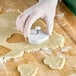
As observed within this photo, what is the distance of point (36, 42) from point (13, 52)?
0.10 m

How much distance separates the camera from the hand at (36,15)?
972 millimetres

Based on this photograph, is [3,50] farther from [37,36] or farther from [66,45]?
[66,45]

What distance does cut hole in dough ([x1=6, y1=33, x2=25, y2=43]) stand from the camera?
1026mm

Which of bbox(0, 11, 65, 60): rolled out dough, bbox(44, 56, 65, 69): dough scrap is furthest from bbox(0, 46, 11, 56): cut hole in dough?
bbox(44, 56, 65, 69): dough scrap

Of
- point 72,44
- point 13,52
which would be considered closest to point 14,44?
point 13,52

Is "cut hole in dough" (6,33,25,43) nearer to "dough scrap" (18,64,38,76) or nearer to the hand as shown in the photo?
the hand

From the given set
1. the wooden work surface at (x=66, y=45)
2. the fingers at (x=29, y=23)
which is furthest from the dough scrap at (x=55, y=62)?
the fingers at (x=29, y=23)

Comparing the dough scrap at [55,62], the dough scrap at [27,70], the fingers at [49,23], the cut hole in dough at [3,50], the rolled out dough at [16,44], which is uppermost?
the fingers at [49,23]

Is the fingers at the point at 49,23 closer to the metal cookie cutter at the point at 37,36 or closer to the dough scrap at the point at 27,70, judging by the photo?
the metal cookie cutter at the point at 37,36

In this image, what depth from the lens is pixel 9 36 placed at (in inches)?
41.1

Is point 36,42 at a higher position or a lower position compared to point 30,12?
lower

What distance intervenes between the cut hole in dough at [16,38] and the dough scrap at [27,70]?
0.48 ft

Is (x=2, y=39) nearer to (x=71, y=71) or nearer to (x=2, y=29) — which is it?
(x=2, y=29)

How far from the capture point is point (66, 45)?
1.02m
